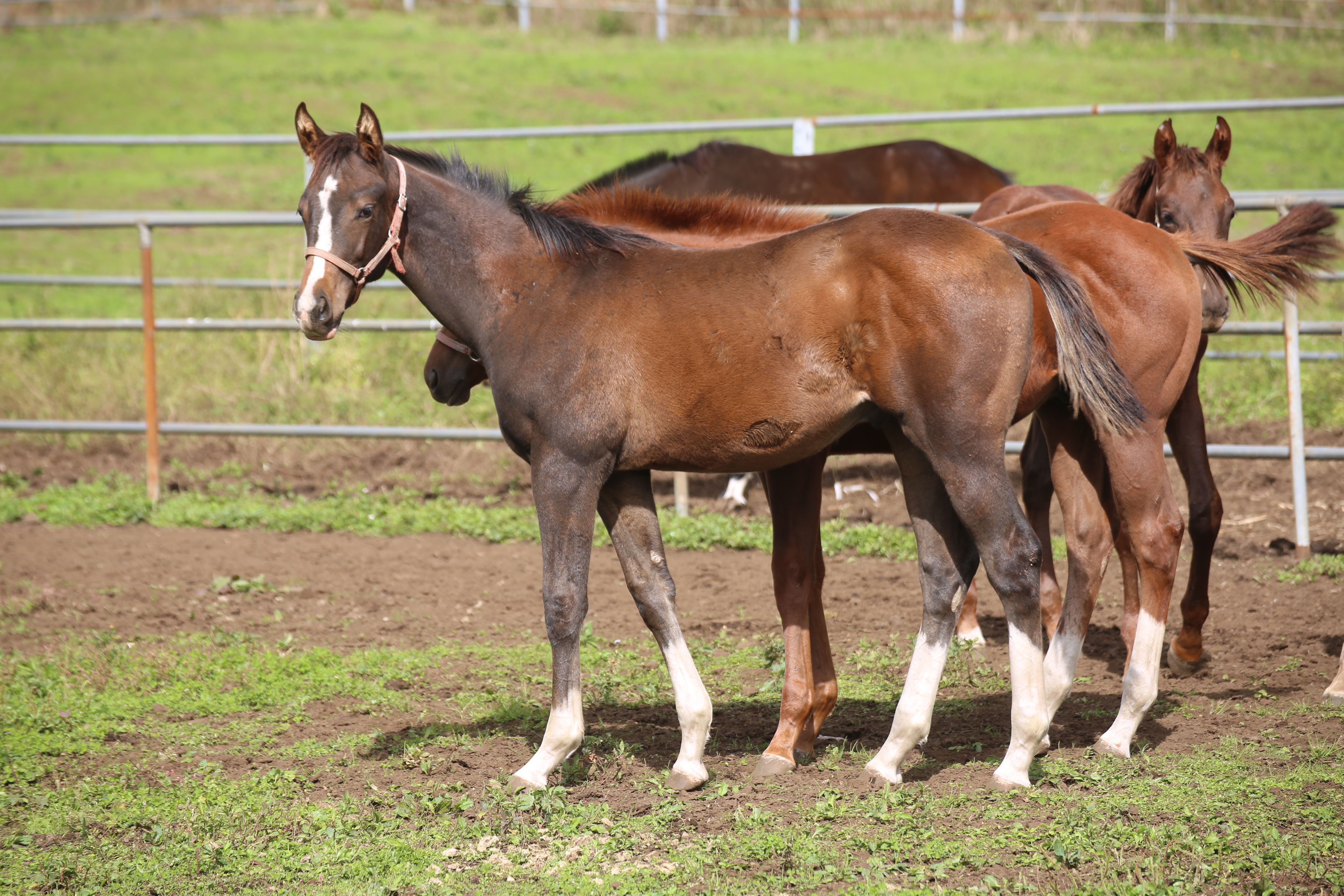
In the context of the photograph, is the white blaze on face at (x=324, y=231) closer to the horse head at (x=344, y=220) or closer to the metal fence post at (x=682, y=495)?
the horse head at (x=344, y=220)

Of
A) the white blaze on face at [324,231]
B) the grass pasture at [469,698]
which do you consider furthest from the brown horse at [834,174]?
the white blaze on face at [324,231]

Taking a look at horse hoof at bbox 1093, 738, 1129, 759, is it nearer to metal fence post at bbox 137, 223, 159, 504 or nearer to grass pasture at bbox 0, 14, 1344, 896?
grass pasture at bbox 0, 14, 1344, 896

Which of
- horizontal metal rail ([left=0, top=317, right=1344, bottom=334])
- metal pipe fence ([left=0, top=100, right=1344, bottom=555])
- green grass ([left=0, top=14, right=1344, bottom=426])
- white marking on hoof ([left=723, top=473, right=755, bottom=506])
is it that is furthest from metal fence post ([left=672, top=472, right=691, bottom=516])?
green grass ([left=0, top=14, right=1344, bottom=426])

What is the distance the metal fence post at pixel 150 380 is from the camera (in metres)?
7.19

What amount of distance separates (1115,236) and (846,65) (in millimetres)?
17691

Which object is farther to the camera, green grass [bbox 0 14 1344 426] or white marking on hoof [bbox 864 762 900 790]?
green grass [bbox 0 14 1344 426]

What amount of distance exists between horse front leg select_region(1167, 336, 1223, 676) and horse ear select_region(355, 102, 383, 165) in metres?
3.06

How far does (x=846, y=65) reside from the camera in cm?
2033

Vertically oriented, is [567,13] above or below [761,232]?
above

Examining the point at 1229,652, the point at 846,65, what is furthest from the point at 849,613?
the point at 846,65

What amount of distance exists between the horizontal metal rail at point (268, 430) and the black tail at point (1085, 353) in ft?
13.0

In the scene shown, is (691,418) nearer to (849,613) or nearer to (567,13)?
(849,613)

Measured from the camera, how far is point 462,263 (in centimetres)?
360

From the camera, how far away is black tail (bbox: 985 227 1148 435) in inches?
131
